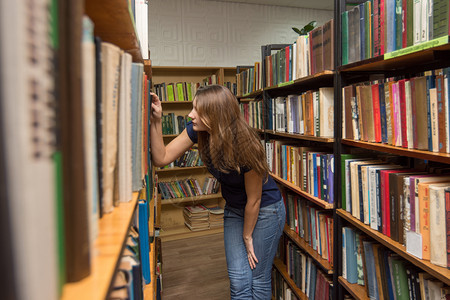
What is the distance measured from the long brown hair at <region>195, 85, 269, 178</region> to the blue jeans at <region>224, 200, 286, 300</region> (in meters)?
0.30

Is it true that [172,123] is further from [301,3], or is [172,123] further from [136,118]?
[136,118]

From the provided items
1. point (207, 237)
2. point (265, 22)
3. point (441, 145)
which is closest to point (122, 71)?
point (441, 145)

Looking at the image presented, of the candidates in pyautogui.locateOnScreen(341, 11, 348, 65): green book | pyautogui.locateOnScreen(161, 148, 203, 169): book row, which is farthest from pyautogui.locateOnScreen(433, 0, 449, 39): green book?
pyautogui.locateOnScreen(161, 148, 203, 169): book row

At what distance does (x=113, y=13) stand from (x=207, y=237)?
11.5 ft

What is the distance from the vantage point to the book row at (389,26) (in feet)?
3.47

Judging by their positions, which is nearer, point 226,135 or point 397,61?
point 397,61

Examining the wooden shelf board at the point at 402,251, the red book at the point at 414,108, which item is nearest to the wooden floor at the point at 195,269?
the wooden shelf board at the point at 402,251

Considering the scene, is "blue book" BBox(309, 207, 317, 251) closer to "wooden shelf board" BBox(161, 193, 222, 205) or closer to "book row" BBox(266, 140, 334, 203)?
"book row" BBox(266, 140, 334, 203)

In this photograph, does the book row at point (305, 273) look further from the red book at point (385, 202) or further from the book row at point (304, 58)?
the book row at point (304, 58)

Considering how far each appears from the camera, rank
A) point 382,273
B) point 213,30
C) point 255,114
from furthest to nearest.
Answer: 1. point 213,30
2. point 255,114
3. point 382,273

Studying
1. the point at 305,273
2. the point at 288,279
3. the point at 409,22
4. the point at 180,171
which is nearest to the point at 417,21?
the point at 409,22

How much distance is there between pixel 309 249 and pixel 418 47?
1.29 m

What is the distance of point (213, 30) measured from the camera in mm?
4430

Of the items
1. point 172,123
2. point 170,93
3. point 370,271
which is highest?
point 170,93
